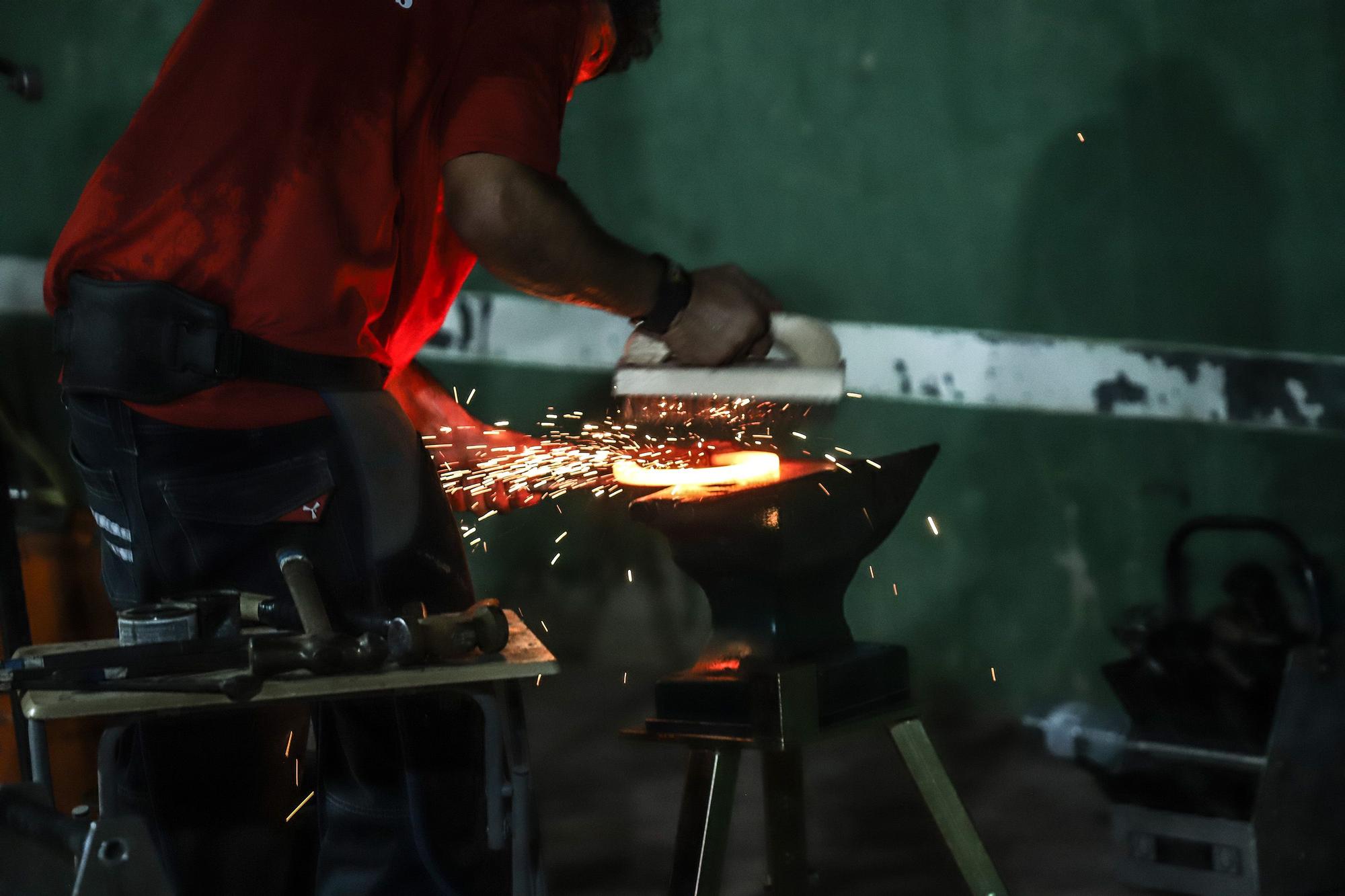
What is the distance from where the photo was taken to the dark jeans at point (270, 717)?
2.12m

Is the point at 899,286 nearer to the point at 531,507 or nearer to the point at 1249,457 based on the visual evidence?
the point at 1249,457

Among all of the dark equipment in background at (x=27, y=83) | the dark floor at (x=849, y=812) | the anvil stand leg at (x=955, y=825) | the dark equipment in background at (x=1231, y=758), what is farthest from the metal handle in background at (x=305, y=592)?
the dark equipment in background at (x=1231, y=758)

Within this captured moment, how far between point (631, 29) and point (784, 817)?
1490 millimetres

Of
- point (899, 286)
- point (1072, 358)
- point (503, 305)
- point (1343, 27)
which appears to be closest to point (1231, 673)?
point (1072, 358)

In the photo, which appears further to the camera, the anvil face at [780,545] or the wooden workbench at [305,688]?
the anvil face at [780,545]

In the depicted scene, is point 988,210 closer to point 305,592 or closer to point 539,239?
point 539,239

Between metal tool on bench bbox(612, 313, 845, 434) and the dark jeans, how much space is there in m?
0.43

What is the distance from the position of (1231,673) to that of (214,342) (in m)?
2.58

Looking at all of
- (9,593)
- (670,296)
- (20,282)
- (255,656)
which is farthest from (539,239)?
(20,282)

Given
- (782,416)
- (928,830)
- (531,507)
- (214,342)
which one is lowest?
(928,830)

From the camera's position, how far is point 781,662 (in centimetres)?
236

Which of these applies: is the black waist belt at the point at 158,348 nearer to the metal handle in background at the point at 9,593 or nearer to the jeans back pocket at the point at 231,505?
the jeans back pocket at the point at 231,505

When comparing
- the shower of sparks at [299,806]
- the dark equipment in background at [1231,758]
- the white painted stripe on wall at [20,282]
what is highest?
the white painted stripe on wall at [20,282]

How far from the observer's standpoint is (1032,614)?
4.53 metres
